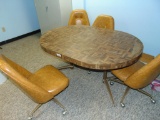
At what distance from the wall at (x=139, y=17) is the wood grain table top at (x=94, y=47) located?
72 centimetres

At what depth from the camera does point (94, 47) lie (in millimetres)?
1633

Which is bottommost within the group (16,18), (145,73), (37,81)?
(37,81)

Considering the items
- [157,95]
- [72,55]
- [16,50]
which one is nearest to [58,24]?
[16,50]

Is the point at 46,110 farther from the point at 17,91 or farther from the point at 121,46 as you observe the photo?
the point at 121,46

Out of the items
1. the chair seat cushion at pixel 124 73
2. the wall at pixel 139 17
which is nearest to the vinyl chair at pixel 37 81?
the chair seat cushion at pixel 124 73

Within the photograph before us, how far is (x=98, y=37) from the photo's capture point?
6.24ft

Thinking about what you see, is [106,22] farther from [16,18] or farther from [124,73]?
[16,18]

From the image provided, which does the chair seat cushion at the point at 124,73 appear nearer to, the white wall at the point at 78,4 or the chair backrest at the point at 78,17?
the chair backrest at the point at 78,17

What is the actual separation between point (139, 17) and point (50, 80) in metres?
1.88

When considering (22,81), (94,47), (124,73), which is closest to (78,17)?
(94,47)

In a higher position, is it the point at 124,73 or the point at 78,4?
the point at 78,4

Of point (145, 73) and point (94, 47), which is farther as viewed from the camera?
point (94, 47)

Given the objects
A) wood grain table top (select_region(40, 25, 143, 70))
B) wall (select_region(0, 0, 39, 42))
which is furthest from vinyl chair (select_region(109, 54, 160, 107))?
wall (select_region(0, 0, 39, 42))

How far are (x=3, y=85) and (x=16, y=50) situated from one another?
1304 mm
